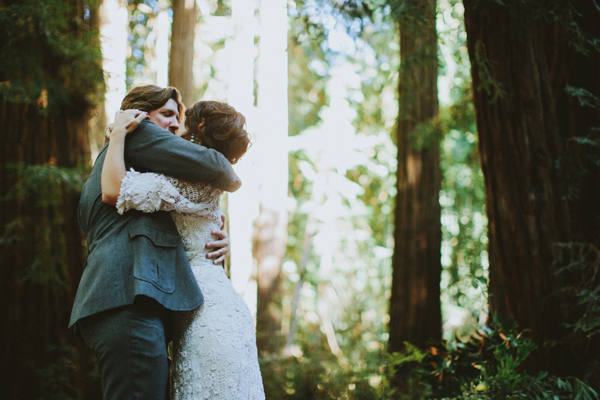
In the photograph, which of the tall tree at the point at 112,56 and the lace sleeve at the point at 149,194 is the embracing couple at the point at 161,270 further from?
the tall tree at the point at 112,56

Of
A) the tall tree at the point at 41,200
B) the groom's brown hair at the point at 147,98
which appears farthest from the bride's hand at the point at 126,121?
the tall tree at the point at 41,200

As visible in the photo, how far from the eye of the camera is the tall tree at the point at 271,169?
21.3 feet

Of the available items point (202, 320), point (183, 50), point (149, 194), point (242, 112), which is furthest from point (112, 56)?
point (202, 320)

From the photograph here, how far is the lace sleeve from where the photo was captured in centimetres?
192

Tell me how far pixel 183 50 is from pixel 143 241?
2.62 meters

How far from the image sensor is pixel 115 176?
1.95 m

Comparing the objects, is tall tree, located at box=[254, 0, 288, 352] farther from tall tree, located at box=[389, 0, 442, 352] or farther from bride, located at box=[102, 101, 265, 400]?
bride, located at box=[102, 101, 265, 400]

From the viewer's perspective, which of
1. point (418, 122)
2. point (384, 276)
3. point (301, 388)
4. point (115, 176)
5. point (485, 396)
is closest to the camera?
point (115, 176)

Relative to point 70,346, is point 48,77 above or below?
above

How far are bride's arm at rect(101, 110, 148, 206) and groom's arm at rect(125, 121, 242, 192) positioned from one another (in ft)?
0.15

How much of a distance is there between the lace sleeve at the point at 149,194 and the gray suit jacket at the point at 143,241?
6 centimetres

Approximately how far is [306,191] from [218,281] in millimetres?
10816

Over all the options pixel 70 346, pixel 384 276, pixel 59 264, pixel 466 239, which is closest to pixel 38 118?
pixel 59 264

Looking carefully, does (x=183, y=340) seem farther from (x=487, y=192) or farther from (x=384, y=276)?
(x=384, y=276)
